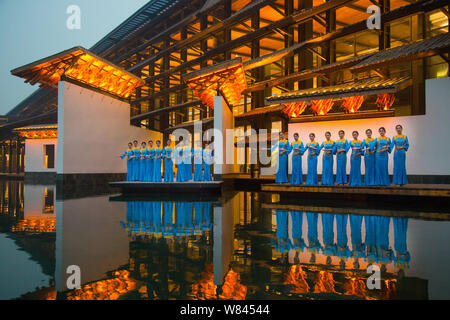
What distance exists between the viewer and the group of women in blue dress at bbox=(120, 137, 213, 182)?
40.4 ft

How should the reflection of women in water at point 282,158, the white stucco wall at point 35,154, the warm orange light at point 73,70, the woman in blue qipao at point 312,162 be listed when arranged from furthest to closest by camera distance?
1. the white stucco wall at point 35,154
2. the warm orange light at point 73,70
3. the reflection of women in water at point 282,158
4. the woman in blue qipao at point 312,162

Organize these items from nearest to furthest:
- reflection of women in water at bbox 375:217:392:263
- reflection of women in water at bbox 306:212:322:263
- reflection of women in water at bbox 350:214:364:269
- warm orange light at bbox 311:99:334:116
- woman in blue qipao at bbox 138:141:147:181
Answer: reflection of women in water at bbox 375:217:392:263 < reflection of women in water at bbox 350:214:364:269 < reflection of women in water at bbox 306:212:322:263 < warm orange light at bbox 311:99:334:116 < woman in blue qipao at bbox 138:141:147:181

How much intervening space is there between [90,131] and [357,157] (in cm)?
1202

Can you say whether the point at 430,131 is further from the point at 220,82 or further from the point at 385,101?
the point at 220,82

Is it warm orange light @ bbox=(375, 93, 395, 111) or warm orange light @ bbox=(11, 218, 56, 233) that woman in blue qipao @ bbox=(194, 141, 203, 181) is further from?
warm orange light @ bbox=(375, 93, 395, 111)

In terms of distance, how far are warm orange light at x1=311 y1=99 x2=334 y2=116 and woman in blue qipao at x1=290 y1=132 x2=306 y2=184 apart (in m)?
2.08

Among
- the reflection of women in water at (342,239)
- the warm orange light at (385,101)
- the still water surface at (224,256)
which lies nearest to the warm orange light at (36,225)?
the still water surface at (224,256)

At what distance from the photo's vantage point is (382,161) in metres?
9.19

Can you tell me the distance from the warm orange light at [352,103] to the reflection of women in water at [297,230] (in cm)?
620

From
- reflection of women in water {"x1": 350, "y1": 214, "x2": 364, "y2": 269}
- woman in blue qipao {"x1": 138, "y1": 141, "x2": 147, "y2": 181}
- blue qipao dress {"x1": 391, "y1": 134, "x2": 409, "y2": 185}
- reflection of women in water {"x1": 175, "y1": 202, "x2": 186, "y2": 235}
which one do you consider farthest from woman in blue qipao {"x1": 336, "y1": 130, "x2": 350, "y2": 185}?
woman in blue qipao {"x1": 138, "y1": 141, "x2": 147, "y2": 181}

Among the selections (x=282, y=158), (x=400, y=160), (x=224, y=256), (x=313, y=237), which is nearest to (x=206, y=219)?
(x=313, y=237)

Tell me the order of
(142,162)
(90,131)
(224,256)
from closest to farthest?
(224,256)
(142,162)
(90,131)

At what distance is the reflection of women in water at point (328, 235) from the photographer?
3582 millimetres

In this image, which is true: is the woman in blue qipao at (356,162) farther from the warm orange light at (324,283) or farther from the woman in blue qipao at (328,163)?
the warm orange light at (324,283)
